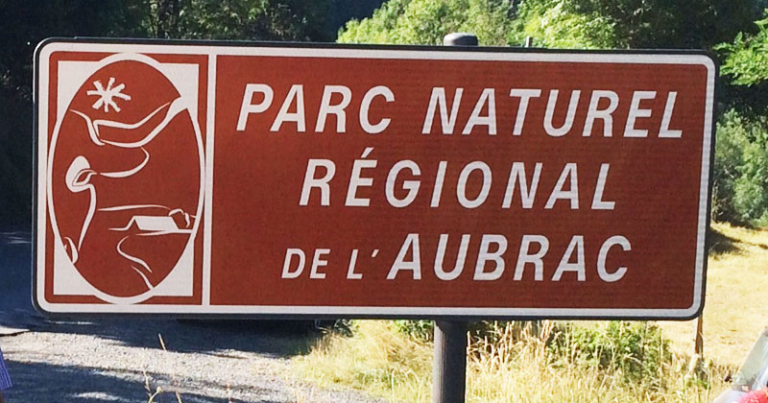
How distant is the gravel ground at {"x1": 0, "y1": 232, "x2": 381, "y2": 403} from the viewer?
9.22 meters

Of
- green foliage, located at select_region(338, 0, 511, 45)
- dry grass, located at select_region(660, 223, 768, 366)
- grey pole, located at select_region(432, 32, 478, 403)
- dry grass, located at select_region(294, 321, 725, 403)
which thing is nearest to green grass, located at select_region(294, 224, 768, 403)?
dry grass, located at select_region(294, 321, 725, 403)

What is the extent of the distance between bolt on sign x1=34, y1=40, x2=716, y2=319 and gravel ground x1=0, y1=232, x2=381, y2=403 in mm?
5029

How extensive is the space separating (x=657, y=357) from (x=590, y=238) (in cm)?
612

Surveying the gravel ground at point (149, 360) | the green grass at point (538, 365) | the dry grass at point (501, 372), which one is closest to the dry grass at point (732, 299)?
the green grass at point (538, 365)

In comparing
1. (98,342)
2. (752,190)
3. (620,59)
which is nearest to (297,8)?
(752,190)

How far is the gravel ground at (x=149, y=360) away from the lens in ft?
30.2

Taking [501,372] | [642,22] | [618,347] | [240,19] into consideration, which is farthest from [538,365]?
[240,19]

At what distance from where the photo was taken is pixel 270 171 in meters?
2.05

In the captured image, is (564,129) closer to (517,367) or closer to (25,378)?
(517,367)

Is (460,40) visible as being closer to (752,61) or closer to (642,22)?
(752,61)

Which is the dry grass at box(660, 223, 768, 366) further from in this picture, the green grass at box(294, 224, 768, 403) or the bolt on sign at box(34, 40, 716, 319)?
the bolt on sign at box(34, 40, 716, 319)

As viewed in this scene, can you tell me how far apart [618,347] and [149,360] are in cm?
584

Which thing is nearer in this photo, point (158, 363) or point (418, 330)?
point (418, 330)

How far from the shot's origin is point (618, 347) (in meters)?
7.97
